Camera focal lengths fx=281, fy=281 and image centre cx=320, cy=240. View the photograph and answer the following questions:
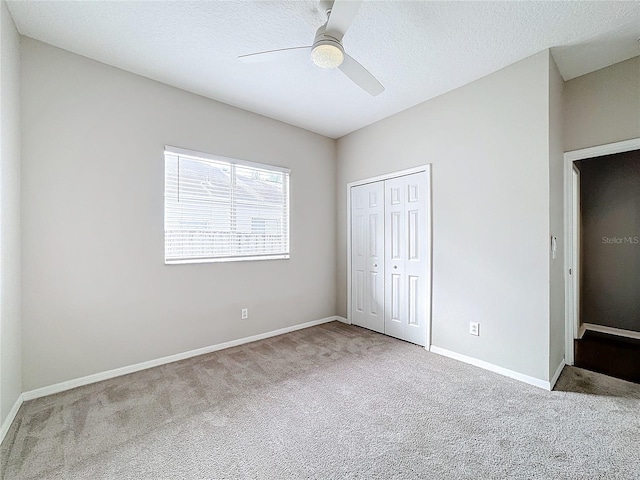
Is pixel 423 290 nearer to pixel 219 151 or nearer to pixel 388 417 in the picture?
pixel 388 417

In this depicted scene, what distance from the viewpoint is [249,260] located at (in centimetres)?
335

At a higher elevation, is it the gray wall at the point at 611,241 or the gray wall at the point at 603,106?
the gray wall at the point at 603,106

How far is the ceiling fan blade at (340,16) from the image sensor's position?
4.76 ft

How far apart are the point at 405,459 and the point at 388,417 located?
371 millimetres

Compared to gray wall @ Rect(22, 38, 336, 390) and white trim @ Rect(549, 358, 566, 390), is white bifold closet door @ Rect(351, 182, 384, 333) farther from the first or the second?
white trim @ Rect(549, 358, 566, 390)

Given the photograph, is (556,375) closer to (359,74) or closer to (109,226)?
(359,74)

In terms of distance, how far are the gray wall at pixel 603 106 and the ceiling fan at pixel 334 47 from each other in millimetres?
2137

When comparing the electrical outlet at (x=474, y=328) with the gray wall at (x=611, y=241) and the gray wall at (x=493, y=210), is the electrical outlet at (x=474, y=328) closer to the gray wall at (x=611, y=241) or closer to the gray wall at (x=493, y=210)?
the gray wall at (x=493, y=210)

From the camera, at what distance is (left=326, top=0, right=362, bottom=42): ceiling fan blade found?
145 cm

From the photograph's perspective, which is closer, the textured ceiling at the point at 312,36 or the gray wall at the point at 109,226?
the textured ceiling at the point at 312,36

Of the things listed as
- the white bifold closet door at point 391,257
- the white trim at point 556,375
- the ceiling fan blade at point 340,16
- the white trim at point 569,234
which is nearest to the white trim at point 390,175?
the white bifold closet door at point 391,257

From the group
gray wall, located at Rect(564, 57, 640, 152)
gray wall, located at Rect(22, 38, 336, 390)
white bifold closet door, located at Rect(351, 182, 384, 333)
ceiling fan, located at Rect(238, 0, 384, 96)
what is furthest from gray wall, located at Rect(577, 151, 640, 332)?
gray wall, located at Rect(22, 38, 336, 390)

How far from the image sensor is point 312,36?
2129 millimetres

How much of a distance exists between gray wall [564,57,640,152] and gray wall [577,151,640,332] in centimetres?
130
